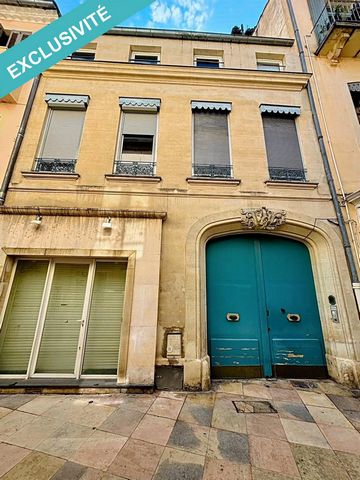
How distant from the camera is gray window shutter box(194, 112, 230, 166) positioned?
5488mm

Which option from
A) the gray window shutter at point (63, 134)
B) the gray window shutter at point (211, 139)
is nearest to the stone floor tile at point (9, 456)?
Answer: the gray window shutter at point (63, 134)

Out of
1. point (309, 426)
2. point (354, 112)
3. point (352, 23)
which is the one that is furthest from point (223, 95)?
point (309, 426)

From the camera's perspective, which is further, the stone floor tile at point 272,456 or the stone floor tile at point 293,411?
the stone floor tile at point 293,411

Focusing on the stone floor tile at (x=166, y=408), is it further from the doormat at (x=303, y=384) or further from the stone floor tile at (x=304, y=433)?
the doormat at (x=303, y=384)

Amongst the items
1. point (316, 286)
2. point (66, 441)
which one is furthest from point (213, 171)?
point (66, 441)

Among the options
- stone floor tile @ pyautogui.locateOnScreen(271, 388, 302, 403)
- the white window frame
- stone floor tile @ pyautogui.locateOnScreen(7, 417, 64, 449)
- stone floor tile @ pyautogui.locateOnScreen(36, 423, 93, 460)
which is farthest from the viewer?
the white window frame

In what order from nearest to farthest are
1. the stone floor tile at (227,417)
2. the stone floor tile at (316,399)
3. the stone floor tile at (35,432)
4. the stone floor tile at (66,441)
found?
1. the stone floor tile at (66,441)
2. the stone floor tile at (35,432)
3. the stone floor tile at (227,417)
4. the stone floor tile at (316,399)

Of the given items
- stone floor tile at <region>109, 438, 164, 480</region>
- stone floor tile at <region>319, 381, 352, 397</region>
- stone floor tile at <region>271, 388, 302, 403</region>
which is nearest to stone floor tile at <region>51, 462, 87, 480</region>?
stone floor tile at <region>109, 438, 164, 480</region>

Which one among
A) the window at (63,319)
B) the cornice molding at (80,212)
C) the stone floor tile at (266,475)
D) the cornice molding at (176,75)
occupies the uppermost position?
the cornice molding at (176,75)

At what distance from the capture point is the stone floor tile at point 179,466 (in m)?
2.00

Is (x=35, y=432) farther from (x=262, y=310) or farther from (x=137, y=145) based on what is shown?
(x=137, y=145)

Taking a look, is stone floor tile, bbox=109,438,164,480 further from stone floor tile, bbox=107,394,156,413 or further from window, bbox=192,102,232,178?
window, bbox=192,102,232,178

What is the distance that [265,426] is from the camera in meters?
2.81

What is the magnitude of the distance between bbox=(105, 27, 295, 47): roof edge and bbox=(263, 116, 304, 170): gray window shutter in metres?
3.24
